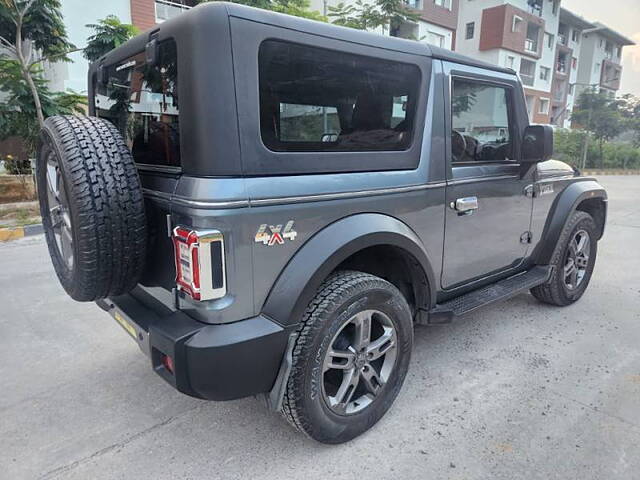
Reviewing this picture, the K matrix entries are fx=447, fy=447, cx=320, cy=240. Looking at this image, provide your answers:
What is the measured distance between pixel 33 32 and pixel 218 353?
9.56 metres

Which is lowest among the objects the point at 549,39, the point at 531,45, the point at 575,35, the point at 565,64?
the point at 565,64

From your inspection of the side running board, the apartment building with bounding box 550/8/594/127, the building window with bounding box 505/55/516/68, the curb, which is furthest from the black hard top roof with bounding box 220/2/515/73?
the apartment building with bounding box 550/8/594/127

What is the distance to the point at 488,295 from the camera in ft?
10.5

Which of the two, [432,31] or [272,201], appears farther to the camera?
[432,31]

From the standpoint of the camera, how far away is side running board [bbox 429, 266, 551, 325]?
2777 millimetres

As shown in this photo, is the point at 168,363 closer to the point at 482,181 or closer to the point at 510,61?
the point at 482,181

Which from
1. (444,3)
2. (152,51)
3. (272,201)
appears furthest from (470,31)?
(272,201)

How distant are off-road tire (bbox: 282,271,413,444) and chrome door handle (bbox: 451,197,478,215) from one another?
0.75m

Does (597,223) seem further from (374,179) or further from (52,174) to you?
(52,174)

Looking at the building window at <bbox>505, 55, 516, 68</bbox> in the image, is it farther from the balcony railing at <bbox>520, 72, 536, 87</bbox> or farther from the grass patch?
the grass patch

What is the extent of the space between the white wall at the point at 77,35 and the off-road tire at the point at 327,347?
38.9ft

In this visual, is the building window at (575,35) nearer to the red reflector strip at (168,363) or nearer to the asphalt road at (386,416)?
the asphalt road at (386,416)

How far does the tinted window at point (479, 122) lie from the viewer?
9.11 ft

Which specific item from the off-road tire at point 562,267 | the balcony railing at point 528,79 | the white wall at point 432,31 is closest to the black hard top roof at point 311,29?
the off-road tire at point 562,267
